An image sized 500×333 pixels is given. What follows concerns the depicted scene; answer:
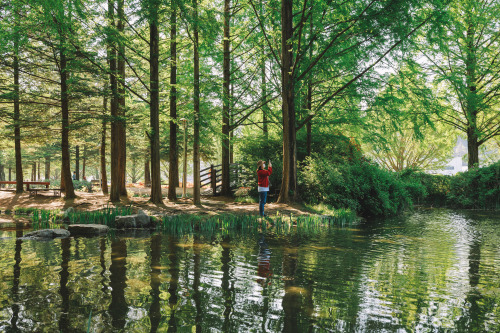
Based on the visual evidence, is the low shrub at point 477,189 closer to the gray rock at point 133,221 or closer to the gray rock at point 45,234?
the gray rock at point 133,221

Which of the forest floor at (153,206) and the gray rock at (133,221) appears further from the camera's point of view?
the forest floor at (153,206)

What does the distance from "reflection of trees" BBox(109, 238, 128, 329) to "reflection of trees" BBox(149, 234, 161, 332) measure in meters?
0.26

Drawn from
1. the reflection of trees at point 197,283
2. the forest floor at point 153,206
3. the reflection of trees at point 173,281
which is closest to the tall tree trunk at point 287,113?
the forest floor at point 153,206

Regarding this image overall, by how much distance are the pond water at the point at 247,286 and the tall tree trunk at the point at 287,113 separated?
17.8 ft

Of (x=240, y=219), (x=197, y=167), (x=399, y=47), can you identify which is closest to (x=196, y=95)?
(x=197, y=167)

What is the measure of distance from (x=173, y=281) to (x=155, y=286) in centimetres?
29

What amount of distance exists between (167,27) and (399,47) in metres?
8.69

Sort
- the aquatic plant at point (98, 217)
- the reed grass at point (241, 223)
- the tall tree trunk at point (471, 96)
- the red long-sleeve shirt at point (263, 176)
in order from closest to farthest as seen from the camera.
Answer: the reed grass at point (241, 223) → the aquatic plant at point (98, 217) → the red long-sleeve shirt at point (263, 176) → the tall tree trunk at point (471, 96)

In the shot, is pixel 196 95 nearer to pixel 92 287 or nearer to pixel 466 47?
pixel 92 287

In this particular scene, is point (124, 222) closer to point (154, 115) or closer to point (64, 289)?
point (154, 115)

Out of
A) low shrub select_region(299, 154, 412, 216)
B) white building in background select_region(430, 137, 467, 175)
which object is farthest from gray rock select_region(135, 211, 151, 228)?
white building in background select_region(430, 137, 467, 175)

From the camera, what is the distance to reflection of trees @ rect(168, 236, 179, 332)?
3270 mm

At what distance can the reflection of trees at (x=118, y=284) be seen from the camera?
11.1ft

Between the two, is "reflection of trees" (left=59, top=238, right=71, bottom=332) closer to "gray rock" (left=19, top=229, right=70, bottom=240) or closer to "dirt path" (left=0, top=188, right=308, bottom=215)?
"gray rock" (left=19, top=229, right=70, bottom=240)
